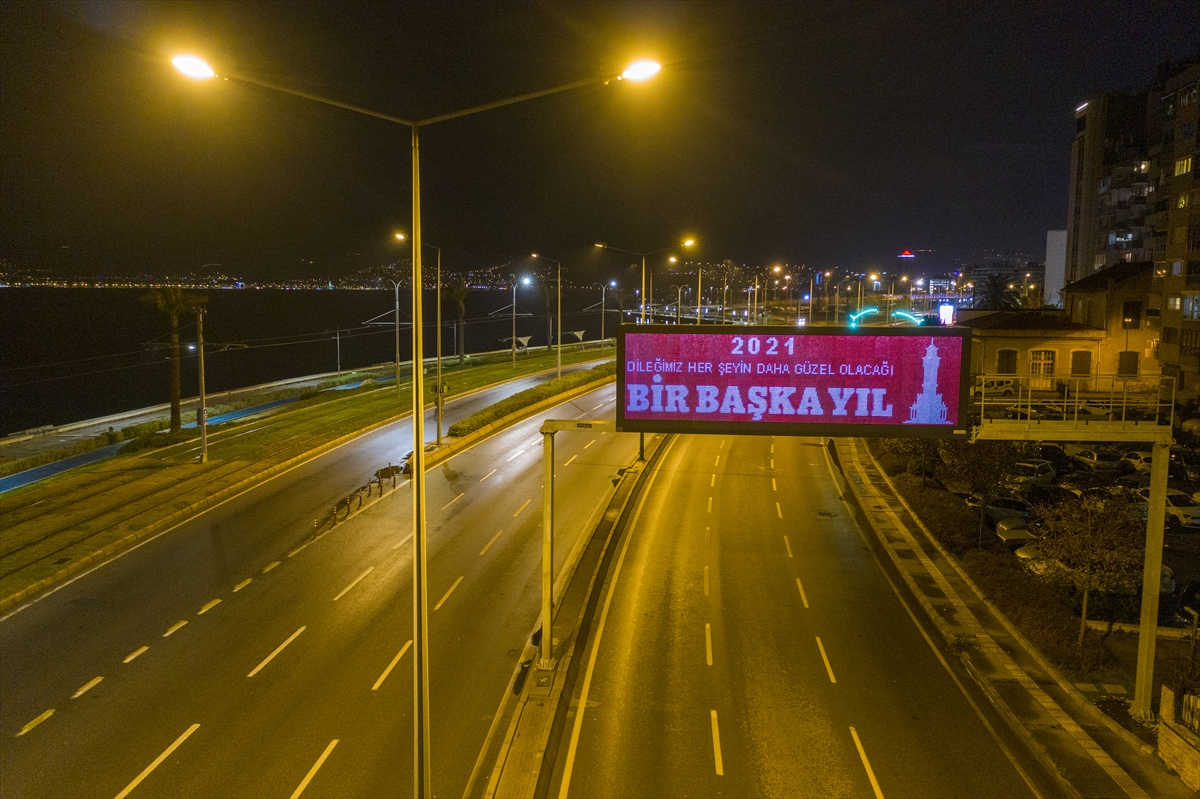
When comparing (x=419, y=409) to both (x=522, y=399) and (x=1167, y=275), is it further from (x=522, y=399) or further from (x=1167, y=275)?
(x=1167, y=275)

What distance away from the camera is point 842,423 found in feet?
42.1

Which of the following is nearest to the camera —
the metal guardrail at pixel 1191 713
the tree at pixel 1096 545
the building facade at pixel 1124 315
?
the metal guardrail at pixel 1191 713

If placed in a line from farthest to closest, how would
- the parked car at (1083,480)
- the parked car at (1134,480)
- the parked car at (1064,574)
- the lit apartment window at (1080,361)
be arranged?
the lit apartment window at (1080,361), the parked car at (1083,480), the parked car at (1134,480), the parked car at (1064,574)

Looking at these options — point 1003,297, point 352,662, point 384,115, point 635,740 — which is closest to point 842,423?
point 635,740

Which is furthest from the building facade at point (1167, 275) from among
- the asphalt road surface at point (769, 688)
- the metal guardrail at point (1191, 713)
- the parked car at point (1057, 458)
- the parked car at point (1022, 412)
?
the metal guardrail at point (1191, 713)

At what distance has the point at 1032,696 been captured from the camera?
15.5 meters

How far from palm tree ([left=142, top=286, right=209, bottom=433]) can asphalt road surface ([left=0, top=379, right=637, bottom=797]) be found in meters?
23.0

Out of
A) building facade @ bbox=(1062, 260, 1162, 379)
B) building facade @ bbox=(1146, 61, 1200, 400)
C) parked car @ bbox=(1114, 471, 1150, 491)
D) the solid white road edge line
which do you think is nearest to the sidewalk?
the solid white road edge line

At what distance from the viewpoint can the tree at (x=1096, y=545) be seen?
17.5m

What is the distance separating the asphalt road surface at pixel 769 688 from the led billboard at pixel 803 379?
5.78 meters

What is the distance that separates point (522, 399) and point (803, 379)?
37997 mm

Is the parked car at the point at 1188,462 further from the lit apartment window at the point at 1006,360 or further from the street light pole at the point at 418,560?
the street light pole at the point at 418,560

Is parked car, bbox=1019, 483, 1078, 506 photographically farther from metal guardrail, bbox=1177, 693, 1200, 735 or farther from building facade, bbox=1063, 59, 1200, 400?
metal guardrail, bbox=1177, 693, 1200, 735

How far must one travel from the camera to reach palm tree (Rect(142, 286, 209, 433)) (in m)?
48.0
